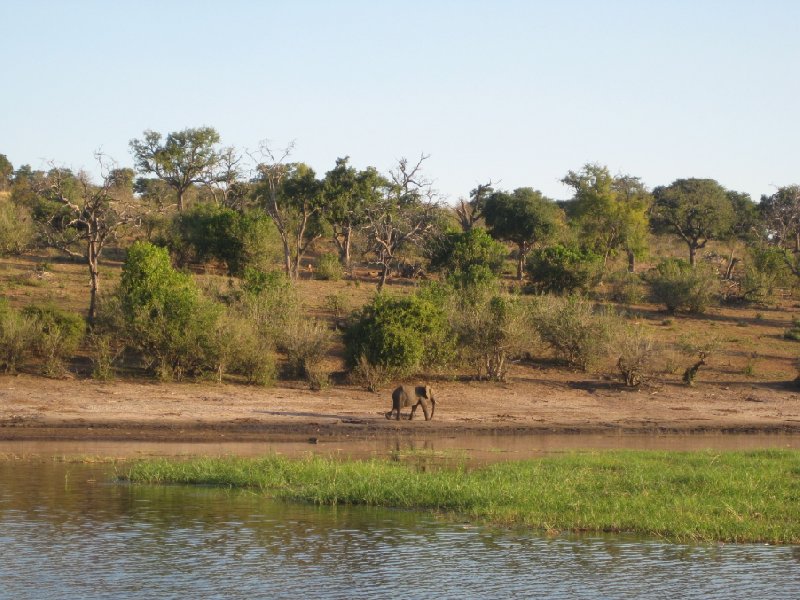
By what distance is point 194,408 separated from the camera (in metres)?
27.7

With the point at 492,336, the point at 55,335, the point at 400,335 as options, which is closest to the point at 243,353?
the point at 400,335

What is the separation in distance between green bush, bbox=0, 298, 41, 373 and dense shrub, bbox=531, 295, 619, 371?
51.7 ft

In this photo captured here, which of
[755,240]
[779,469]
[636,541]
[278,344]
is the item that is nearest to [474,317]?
[278,344]

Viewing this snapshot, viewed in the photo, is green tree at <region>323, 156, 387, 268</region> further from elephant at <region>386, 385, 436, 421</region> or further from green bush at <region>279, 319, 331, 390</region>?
elephant at <region>386, 385, 436, 421</region>

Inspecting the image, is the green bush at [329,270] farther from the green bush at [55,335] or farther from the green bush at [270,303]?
the green bush at [55,335]

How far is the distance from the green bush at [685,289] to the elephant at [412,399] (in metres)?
20.9

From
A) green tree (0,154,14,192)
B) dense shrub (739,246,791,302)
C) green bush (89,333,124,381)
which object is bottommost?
green bush (89,333,124,381)

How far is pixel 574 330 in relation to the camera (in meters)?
34.2

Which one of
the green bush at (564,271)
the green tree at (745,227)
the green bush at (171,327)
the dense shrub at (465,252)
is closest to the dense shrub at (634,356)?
the green bush at (171,327)

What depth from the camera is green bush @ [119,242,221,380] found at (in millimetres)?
30266

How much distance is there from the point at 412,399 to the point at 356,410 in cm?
205

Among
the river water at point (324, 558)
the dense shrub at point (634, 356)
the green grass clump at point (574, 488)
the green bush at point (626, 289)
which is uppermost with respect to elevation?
the green bush at point (626, 289)

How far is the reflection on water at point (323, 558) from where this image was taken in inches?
465

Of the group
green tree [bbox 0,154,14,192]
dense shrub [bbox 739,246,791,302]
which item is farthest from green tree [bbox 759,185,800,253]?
green tree [bbox 0,154,14,192]
